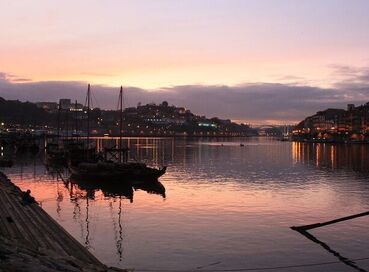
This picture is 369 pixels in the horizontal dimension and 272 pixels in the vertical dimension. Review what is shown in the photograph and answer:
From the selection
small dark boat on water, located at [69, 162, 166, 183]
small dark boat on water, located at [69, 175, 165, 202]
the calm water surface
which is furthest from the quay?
small dark boat on water, located at [69, 162, 166, 183]

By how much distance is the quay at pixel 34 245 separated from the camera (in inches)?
566

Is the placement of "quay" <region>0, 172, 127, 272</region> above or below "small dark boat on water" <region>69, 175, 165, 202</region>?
above

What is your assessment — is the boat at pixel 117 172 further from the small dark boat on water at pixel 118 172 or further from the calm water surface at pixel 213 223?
the calm water surface at pixel 213 223

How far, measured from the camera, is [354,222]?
35562 millimetres

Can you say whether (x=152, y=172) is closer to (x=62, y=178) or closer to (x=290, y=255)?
(x=62, y=178)

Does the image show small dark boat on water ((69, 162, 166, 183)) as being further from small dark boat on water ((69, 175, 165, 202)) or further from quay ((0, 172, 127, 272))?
quay ((0, 172, 127, 272))

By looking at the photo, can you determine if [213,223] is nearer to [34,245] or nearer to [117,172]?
[34,245]

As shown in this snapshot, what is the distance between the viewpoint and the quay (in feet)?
47.2

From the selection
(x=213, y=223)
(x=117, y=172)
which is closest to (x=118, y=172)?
(x=117, y=172)

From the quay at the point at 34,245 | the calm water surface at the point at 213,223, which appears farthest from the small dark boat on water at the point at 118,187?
the quay at the point at 34,245

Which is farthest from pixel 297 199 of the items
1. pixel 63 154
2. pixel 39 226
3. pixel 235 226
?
pixel 63 154

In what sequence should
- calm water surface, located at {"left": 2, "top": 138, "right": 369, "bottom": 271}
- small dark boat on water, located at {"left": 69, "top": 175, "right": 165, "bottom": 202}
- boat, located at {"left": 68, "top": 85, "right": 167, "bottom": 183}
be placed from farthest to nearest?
boat, located at {"left": 68, "top": 85, "right": 167, "bottom": 183} → small dark boat on water, located at {"left": 69, "top": 175, "right": 165, "bottom": 202} → calm water surface, located at {"left": 2, "top": 138, "right": 369, "bottom": 271}

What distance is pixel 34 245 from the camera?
19.3m

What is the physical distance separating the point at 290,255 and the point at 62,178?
4983 cm
